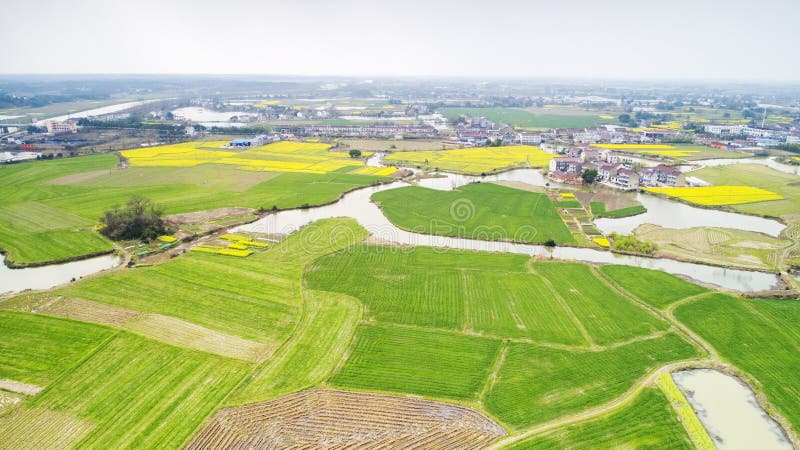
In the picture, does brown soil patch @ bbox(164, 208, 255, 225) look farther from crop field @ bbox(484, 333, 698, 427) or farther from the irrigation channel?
crop field @ bbox(484, 333, 698, 427)

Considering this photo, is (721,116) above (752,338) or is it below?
above

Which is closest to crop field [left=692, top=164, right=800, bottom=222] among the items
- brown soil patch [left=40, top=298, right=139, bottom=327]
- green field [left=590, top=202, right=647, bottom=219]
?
green field [left=590, top=202, right=647, bottom=219]

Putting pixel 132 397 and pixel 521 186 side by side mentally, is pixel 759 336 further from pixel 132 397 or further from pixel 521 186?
pixel 521 186

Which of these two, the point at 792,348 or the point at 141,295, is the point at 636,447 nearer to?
the point at 792,348

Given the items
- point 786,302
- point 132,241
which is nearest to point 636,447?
point 786,302

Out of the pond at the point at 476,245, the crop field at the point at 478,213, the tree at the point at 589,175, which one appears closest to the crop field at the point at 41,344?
the pond at the point at 476,245

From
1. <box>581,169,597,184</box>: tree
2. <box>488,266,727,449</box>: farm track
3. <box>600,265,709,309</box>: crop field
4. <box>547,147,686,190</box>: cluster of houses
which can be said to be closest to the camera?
<box>488,266,727,449</box>: farm track

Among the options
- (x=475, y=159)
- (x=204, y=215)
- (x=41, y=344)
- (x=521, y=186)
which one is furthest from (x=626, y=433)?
(x=475, y=159)
